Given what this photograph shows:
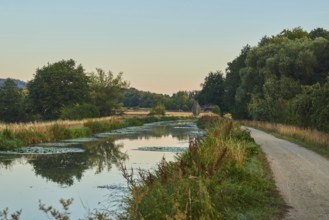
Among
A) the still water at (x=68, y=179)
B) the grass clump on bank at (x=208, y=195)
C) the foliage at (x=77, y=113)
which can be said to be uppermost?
the foliage at (x=77, y=113)

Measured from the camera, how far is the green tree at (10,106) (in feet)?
292

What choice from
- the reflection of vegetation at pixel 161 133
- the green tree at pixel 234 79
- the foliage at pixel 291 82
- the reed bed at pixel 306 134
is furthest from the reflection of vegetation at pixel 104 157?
the green tree at pixel 234 79

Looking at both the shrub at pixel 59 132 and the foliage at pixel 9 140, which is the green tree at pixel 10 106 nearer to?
the shrub at pixel 59 132

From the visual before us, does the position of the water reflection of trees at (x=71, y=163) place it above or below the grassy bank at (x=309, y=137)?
below

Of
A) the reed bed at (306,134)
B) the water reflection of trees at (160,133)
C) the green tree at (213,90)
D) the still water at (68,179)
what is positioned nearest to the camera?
the still water at (68,179)

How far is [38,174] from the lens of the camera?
20.2 m

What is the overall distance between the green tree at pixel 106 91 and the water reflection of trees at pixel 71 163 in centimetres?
6694

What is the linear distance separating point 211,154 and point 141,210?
19.9 feet

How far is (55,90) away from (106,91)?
16349 mm

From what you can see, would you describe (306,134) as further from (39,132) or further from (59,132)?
(59,132)

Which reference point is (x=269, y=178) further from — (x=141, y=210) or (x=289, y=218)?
(x=141, y=210)

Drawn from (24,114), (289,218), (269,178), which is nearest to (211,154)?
(269,178)

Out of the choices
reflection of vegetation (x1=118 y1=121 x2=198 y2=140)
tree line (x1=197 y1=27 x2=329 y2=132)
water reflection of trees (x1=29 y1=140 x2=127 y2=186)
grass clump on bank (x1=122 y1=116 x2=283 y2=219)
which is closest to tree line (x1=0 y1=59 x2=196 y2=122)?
reflection of vegetation (x1=118 y1=121 x2=198 y2=140)

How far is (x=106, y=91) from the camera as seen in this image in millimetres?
99625
